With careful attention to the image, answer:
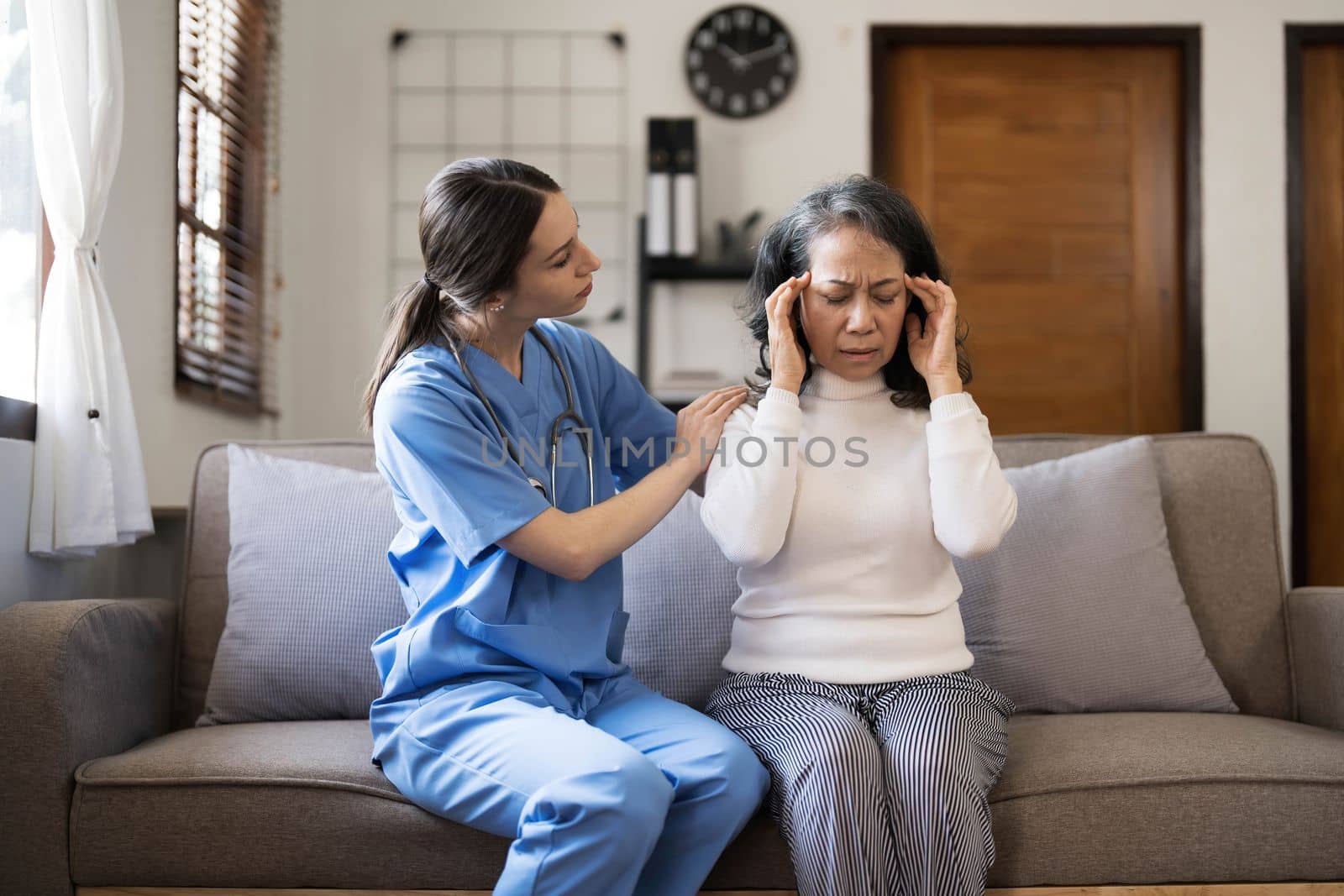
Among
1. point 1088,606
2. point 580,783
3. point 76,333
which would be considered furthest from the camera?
point 76,333

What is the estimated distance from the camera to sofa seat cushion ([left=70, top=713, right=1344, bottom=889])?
55.6 inches

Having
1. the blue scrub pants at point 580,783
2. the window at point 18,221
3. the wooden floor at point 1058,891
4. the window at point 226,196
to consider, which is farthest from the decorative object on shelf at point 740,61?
the wooden floor at point 1058,891

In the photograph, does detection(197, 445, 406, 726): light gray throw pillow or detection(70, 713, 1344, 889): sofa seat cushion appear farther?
detection(197, 445, 406, 726): light gray throw pillow

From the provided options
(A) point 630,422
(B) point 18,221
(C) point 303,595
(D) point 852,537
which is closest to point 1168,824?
(D) point 852,537

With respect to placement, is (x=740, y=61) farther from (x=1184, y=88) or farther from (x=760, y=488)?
(x=760, y=488)

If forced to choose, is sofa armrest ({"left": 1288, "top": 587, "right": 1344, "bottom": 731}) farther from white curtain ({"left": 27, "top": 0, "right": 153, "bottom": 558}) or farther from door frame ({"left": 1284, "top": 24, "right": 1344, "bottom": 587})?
door frame ({"left": 1284, "top": 24, "right": 1344, "bottom": 587})

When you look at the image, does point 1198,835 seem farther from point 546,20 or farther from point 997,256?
point 546,20

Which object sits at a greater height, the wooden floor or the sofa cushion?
the sofa cushion

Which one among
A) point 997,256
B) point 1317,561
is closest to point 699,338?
point 997,256

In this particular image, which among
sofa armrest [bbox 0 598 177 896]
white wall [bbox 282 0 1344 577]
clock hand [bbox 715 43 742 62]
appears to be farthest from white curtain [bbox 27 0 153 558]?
clock hand [bbox 715 43 742 62]

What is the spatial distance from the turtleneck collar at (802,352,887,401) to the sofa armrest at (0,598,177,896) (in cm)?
100

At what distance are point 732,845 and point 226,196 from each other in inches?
92.8

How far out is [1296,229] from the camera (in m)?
3.76

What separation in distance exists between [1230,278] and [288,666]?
123 inches
